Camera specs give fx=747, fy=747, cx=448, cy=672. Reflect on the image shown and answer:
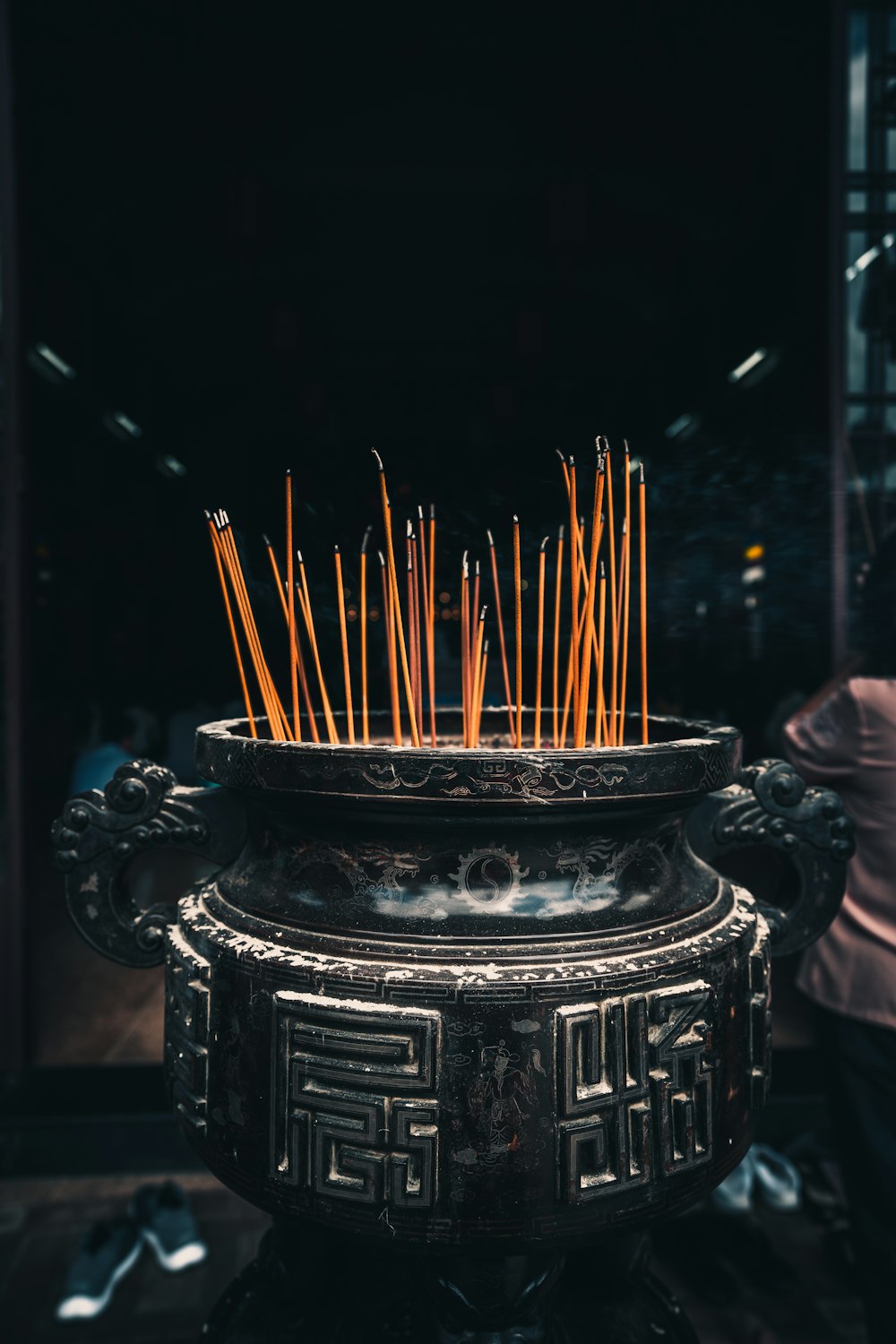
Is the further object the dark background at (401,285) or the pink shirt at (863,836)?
the dark background at (401,285)

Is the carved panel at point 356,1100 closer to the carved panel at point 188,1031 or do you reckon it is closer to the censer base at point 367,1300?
the carved panel at point 188,1031

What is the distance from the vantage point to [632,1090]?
646mm

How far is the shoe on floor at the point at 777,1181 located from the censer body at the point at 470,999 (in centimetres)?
139

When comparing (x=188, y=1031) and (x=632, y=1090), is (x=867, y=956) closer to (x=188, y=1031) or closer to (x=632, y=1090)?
(x=632, y=1090)

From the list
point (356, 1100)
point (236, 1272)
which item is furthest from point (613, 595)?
point (236, 1272)

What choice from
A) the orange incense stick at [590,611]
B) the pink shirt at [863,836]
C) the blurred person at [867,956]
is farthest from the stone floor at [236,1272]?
the orange incense stick at [590,611]

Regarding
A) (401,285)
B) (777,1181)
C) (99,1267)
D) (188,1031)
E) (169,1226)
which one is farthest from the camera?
(401,285)

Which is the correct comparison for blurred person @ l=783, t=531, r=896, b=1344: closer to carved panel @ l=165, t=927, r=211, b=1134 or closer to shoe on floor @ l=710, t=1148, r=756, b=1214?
shoe on floor @ l=710, t=1148, r=756, b=1214

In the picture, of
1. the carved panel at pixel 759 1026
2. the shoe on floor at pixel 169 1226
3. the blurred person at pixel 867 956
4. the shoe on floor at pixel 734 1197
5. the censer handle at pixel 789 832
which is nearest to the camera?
the carved panel at pixel 759 1026

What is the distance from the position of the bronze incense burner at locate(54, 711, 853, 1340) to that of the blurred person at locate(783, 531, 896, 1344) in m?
0.74

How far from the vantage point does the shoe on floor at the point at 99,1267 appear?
4.91 feet

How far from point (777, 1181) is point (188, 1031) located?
5.74 ft

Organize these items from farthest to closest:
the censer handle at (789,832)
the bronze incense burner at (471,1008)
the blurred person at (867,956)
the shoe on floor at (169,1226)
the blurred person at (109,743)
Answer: the blurred person at (109,743) < the shoe on floor at (169,1226) < the blurred person at (867,956) < the censer handle at (789,832) < the bronze incense burner at (471,1008)

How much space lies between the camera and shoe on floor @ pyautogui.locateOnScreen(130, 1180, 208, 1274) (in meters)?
1.63
